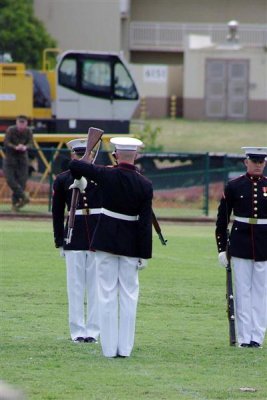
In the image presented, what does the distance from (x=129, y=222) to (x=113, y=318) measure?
84cm

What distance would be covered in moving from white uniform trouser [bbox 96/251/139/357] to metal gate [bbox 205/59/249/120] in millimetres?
48454

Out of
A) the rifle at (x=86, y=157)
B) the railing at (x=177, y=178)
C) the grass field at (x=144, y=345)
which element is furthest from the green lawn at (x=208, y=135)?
the rifle at (x=86, y=157)

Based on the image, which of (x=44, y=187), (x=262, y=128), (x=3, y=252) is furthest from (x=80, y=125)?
(x=262, y=128)

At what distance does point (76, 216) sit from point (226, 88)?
4777cm

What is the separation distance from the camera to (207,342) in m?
12.5

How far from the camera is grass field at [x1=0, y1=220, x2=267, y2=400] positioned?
387 inches

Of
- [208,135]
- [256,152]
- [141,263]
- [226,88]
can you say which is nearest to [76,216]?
[141,263]

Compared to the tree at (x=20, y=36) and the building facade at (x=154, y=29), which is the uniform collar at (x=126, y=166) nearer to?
the tree at (x=20, y=36)

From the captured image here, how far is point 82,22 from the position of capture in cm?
5925

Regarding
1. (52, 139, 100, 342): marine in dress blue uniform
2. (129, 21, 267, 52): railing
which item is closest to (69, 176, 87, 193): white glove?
(52, 139, 100, 342): marine in dress blue uniform

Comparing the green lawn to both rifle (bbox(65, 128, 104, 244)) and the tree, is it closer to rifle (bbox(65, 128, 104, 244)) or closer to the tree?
the tree

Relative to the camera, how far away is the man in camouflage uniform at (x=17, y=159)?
2745cm

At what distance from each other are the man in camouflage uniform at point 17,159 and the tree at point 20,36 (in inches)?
982

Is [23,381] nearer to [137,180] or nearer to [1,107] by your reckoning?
[137,180]
